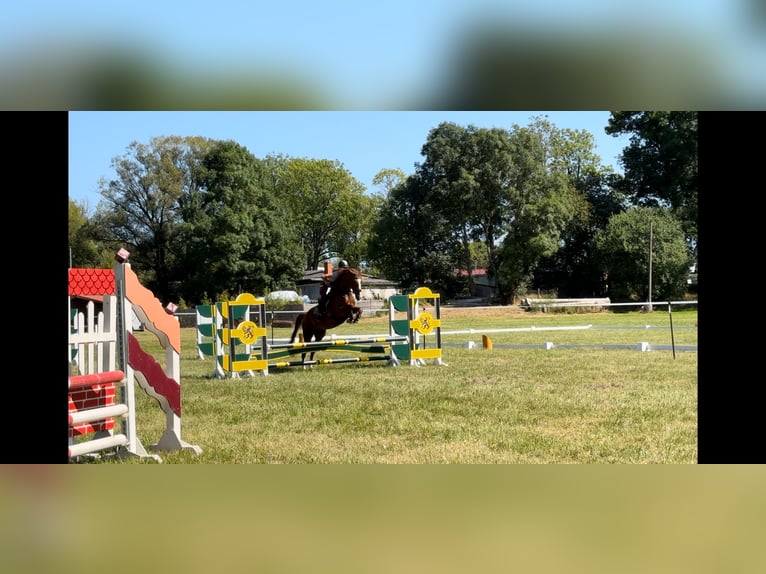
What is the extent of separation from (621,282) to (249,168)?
1214 centimetres

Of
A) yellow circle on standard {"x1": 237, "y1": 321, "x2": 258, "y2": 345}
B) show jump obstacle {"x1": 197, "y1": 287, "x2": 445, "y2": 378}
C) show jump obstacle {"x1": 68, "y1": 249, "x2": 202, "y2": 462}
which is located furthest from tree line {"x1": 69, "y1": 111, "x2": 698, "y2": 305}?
show jump obstacle {"x1": 68, "y1": 249, "x2": 202, "y2": 462}

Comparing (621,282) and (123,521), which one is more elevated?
(621,282)

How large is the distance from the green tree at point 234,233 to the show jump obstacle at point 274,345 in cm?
1004

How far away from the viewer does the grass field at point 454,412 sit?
471 cm

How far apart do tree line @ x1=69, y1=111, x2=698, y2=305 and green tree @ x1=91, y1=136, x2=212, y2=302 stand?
33 mm

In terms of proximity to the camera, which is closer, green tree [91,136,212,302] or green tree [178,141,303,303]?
green tree [178,141,303,303]

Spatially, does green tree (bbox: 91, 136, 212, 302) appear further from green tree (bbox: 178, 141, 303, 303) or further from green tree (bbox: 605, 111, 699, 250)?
green tree (bbox: 605, 111, 699, 250)

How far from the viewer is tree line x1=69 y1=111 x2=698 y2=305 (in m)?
20.9

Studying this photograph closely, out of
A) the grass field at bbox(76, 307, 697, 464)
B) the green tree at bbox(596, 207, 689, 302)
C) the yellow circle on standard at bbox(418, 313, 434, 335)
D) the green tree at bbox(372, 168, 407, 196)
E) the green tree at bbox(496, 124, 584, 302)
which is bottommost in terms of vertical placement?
the grass field at bbox(76, 307, 697, 464)
